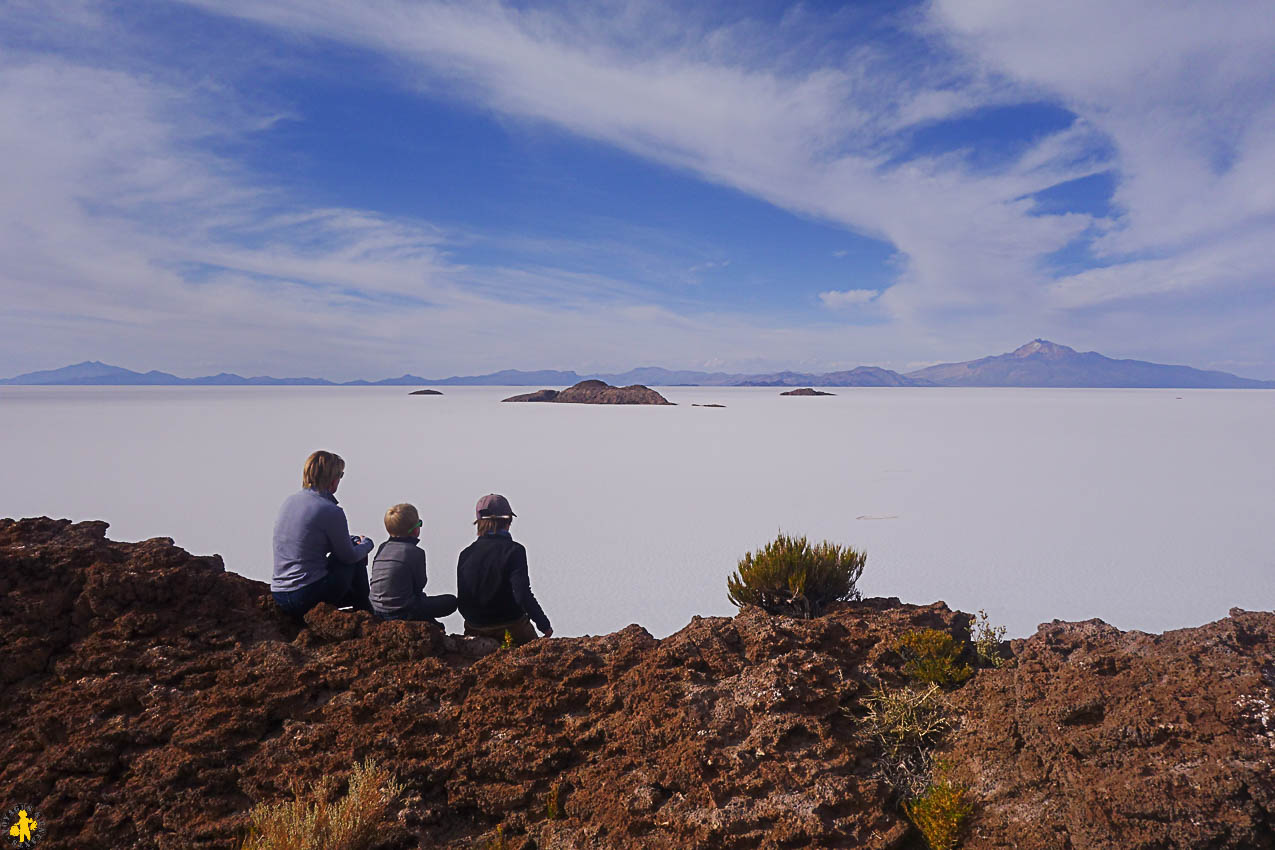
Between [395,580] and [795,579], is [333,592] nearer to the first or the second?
[395,580]

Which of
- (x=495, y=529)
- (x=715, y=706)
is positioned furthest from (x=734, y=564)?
(x=715, y=706)

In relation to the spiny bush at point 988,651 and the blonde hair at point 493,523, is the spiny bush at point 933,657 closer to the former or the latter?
the spiny bush at point 988,651

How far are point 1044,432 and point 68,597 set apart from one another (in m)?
29.7

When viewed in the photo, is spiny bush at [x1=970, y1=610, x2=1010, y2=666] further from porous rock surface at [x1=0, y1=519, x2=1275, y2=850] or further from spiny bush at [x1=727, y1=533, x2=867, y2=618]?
spiny bush at [x1=727, y1=533, x2=867, y2=618]

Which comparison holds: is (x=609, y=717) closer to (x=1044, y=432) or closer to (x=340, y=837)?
(x=340, y=837)

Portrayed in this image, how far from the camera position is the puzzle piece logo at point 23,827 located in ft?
9.80

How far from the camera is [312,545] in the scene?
4195 mm

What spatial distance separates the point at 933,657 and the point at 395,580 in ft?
10.1

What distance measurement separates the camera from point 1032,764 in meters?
2.97

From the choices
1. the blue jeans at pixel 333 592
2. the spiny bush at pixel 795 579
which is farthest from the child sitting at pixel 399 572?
the spiny bush at pixel 795 579

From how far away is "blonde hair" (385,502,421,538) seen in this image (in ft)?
14.4

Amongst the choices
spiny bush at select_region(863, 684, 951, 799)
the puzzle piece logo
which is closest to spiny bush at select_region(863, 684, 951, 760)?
spiny bush at select_region(863, 684, 951, 799)

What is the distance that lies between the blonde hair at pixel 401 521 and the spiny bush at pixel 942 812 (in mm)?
3056

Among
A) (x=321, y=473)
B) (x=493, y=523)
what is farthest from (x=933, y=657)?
(x=321, y=473)
